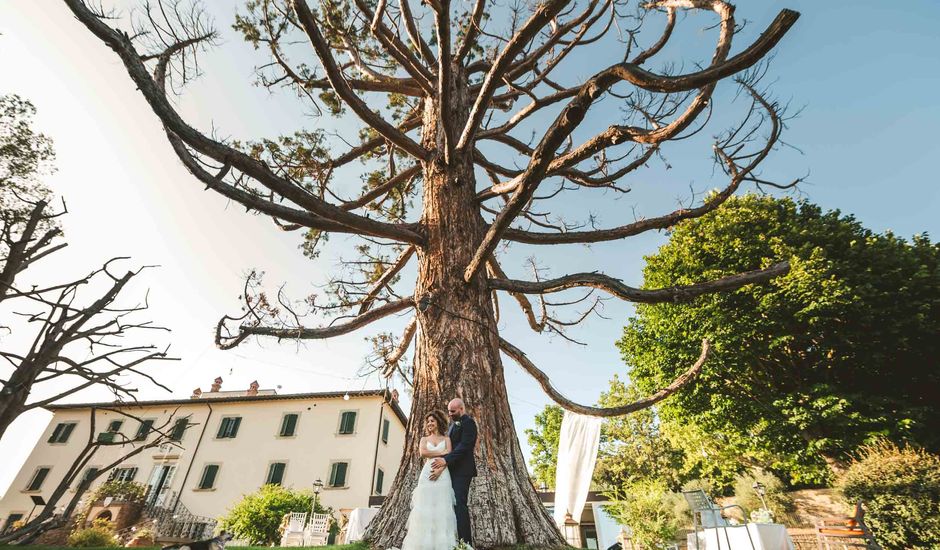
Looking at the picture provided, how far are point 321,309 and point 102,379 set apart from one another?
151 inches

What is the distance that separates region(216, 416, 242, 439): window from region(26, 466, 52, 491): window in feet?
37.4

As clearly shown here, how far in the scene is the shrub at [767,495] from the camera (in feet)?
47.2

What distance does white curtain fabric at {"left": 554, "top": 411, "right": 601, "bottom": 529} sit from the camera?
6861 millimetres

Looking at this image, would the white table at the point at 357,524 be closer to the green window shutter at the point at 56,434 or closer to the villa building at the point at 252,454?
the villa building at the point at 252,454

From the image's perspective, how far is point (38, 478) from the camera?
79.8 feet

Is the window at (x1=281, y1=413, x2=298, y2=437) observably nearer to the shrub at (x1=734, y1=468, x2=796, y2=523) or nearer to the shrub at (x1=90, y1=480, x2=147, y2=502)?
the shrub at (x1=90, y1=480, x2=147, y2=502)

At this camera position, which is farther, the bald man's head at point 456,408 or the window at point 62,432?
the window at point 62,432

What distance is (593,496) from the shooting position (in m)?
22.1

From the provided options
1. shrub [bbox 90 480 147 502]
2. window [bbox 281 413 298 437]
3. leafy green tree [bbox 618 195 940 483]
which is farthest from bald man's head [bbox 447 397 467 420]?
shrub [bbox 90 480 147 502]

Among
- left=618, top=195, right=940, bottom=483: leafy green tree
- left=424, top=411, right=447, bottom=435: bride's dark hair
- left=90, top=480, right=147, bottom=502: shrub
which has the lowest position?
left=424, top=411, right=447, bottom=435: bride's dark hair

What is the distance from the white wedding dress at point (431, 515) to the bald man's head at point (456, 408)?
0.79 ft

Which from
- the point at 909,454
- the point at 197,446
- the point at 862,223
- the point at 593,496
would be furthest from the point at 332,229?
the point at 197,446

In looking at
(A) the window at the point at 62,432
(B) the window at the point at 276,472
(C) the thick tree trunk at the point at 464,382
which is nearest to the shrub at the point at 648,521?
(C) the thick tree trunk at the point at 464,382

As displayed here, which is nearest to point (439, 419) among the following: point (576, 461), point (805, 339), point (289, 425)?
point (576, 461)
